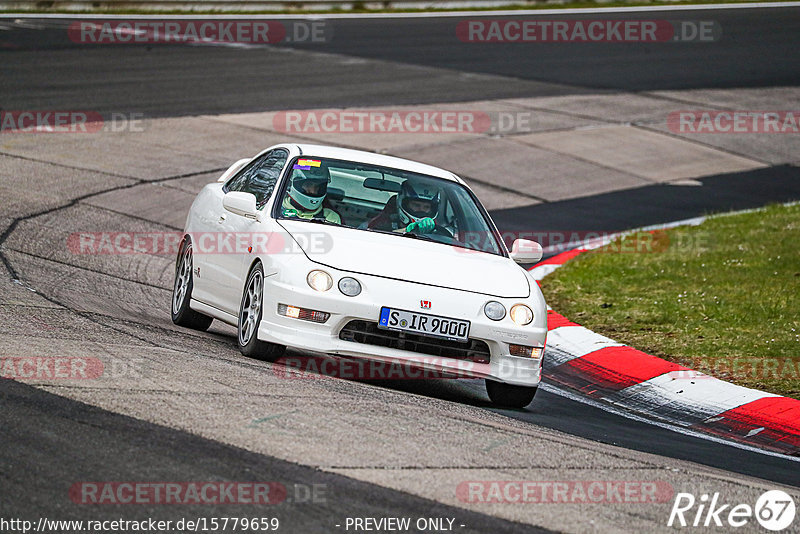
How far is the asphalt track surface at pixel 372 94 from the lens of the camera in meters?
5.06

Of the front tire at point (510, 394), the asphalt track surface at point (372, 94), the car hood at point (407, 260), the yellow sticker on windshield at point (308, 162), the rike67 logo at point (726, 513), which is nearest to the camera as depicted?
the asphalt track surface at point (372, 94)

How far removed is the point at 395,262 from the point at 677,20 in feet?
86.7

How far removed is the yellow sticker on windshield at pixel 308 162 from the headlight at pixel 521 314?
1.91 meters

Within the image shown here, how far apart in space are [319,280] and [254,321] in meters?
0.60

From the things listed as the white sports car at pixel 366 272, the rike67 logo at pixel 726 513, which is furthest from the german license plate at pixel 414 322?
the rike67 logo at pixel 726 513

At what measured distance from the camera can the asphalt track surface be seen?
5059 mm

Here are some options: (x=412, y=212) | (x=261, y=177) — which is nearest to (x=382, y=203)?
(x=412, y=212)

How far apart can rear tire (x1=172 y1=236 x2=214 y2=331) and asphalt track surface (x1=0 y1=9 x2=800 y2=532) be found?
6.45ft

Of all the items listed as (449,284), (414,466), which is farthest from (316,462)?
(449,284)

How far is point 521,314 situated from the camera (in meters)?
7.50

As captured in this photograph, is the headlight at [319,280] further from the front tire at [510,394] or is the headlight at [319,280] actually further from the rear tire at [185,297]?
the rear tire at [185,297]

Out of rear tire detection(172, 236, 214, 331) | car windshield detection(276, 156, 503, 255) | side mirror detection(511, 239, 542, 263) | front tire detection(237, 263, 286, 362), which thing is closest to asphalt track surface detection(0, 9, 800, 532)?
front tire detection(237, 263, 286, 362)

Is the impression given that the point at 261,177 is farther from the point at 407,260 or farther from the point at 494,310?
the point at 494,310

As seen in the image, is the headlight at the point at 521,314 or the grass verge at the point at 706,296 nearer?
the headlight at the point at 521,314
